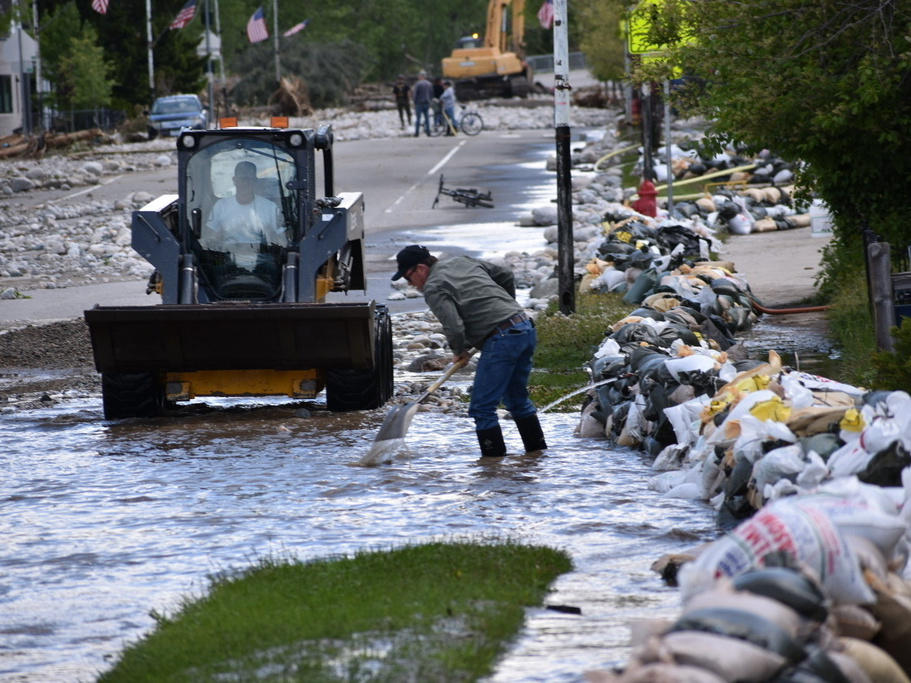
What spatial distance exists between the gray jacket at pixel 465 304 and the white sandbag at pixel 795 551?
5.04 metres

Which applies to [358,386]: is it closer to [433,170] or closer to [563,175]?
[563,175]

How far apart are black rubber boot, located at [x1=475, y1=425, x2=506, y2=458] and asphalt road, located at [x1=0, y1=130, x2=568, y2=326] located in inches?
347

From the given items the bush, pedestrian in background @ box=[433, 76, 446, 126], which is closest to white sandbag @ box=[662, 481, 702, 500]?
pedestrian in background @ box=[433, 76, 446, 126]

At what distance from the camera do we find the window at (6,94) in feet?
200

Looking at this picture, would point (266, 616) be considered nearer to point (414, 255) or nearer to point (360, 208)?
point (414, 255)

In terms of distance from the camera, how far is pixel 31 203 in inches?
1385

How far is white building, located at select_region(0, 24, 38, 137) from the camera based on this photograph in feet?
195

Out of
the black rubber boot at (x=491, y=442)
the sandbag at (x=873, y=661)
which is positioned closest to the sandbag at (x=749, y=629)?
the sandbag at (x=873, y=661)

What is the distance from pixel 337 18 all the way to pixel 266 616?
95.8 meters

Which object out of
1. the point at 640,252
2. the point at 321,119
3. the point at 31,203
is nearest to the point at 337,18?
the point at 321,119

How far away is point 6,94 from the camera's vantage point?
201 feet

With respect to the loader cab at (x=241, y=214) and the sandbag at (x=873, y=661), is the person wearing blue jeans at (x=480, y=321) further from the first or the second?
the sandbag at (x=873, y=661)

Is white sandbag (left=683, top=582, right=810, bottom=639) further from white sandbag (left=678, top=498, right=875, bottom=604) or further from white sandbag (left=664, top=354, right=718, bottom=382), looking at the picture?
white sandbag (left=664, top=354, right=718, bottom=382)

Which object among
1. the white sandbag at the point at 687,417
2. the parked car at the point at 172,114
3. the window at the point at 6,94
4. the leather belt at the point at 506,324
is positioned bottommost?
the white sandbag at the point at 687,417
